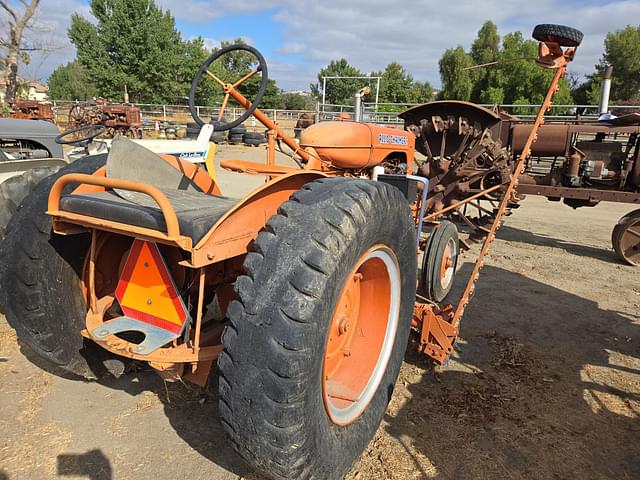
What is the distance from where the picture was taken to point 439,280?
383cm

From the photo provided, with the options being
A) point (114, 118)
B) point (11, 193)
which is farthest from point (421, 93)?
point (11, 193)

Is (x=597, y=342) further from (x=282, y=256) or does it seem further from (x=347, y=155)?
(x=282, y=256)

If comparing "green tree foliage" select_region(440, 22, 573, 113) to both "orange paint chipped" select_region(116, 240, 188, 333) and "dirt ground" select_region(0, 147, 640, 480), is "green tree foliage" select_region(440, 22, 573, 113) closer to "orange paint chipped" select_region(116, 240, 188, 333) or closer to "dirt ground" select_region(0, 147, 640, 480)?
"dirt ground" select_region(0, 147, 640, 480)

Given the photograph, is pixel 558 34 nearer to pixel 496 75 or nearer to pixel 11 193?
pixel 11 193

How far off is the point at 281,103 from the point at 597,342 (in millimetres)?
58258

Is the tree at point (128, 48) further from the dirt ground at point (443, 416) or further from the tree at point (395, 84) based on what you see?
the dirt ground at point (443, 416)

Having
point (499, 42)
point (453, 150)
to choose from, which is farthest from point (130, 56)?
point (453, 150)

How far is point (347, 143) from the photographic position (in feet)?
12.6

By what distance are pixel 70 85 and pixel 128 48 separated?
93.2ft

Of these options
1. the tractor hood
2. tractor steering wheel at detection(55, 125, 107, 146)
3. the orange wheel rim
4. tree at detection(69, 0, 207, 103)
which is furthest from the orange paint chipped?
tree at detection(69, 0, 207, 103)

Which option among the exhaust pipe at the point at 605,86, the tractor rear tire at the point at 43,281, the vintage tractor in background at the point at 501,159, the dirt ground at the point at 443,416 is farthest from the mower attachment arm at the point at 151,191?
the exhaust pipe at the point at 605,86

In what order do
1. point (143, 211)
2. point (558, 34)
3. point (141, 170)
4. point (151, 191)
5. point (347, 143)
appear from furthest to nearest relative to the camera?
point (347, 143), point (558, 34), point (141, 170), point (143, 211), point (151, 191)

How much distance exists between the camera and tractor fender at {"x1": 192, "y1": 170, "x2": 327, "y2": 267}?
1.58 m

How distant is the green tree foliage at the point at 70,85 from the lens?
5475 centimetres
